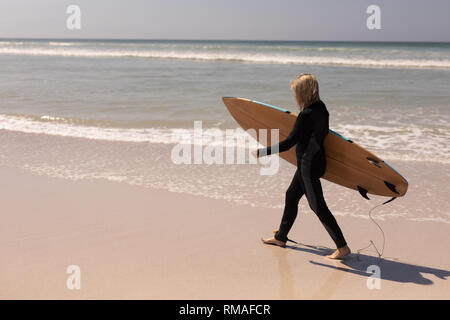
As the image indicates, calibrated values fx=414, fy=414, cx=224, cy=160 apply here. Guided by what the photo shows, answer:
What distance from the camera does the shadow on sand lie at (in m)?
2.97

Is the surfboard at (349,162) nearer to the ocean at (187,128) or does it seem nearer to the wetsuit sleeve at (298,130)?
the wetsuit sleeve at (298,130)

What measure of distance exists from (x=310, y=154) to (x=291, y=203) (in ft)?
1.59

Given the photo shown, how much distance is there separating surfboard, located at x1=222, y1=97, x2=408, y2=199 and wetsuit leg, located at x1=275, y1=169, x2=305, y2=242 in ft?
1.17

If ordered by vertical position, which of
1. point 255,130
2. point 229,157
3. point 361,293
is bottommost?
point 361,293

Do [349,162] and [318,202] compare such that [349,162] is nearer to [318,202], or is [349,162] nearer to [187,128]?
[318,202]

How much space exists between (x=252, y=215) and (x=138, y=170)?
2.00 meters

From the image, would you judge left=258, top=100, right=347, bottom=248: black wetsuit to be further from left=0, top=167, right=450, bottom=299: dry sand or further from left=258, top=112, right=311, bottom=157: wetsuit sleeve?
left=0, top=167, right=450, bottom=299: dry sand

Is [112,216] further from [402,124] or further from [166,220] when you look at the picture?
[402,124]

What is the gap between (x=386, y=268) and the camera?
123 inches

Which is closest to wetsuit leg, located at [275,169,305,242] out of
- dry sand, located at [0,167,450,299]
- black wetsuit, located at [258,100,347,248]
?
black wetsuit, located at [258,100,347,248]

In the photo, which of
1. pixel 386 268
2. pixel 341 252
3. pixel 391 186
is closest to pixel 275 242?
pixel 341 252

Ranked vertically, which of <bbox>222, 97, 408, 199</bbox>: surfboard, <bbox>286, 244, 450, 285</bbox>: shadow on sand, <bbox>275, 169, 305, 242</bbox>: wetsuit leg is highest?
<bbox>222, 97, 408, 199</bbox>: surfboard

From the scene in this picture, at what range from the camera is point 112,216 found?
3951mm

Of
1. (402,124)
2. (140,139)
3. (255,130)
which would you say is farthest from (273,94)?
(255,130)
